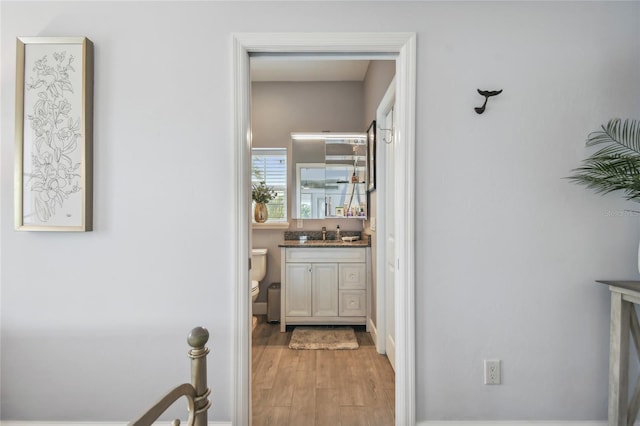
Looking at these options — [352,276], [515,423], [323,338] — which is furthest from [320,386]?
[352,276]

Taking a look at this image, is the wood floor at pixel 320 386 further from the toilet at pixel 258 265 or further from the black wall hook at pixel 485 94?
the black wall hook at pixel 485 94

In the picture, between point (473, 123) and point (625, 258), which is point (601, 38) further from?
point (625, 258)

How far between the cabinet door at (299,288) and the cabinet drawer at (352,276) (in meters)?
0.33

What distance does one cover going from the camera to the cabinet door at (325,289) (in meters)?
3.60

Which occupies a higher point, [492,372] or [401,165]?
[401,165]

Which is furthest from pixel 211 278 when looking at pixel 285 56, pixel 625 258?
pixel 625 258

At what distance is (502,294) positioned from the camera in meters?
1.86

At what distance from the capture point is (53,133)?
1.83 m

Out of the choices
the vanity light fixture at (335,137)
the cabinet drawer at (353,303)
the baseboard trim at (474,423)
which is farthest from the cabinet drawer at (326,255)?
the baseboard trim at (474,423)

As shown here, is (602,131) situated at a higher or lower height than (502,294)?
higher

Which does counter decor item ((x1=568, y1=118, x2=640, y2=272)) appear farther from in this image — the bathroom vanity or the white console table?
the bathroom vanity

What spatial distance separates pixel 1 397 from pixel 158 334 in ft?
2.74

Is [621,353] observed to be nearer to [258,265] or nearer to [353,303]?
[353,303]

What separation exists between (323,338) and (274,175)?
185cm
